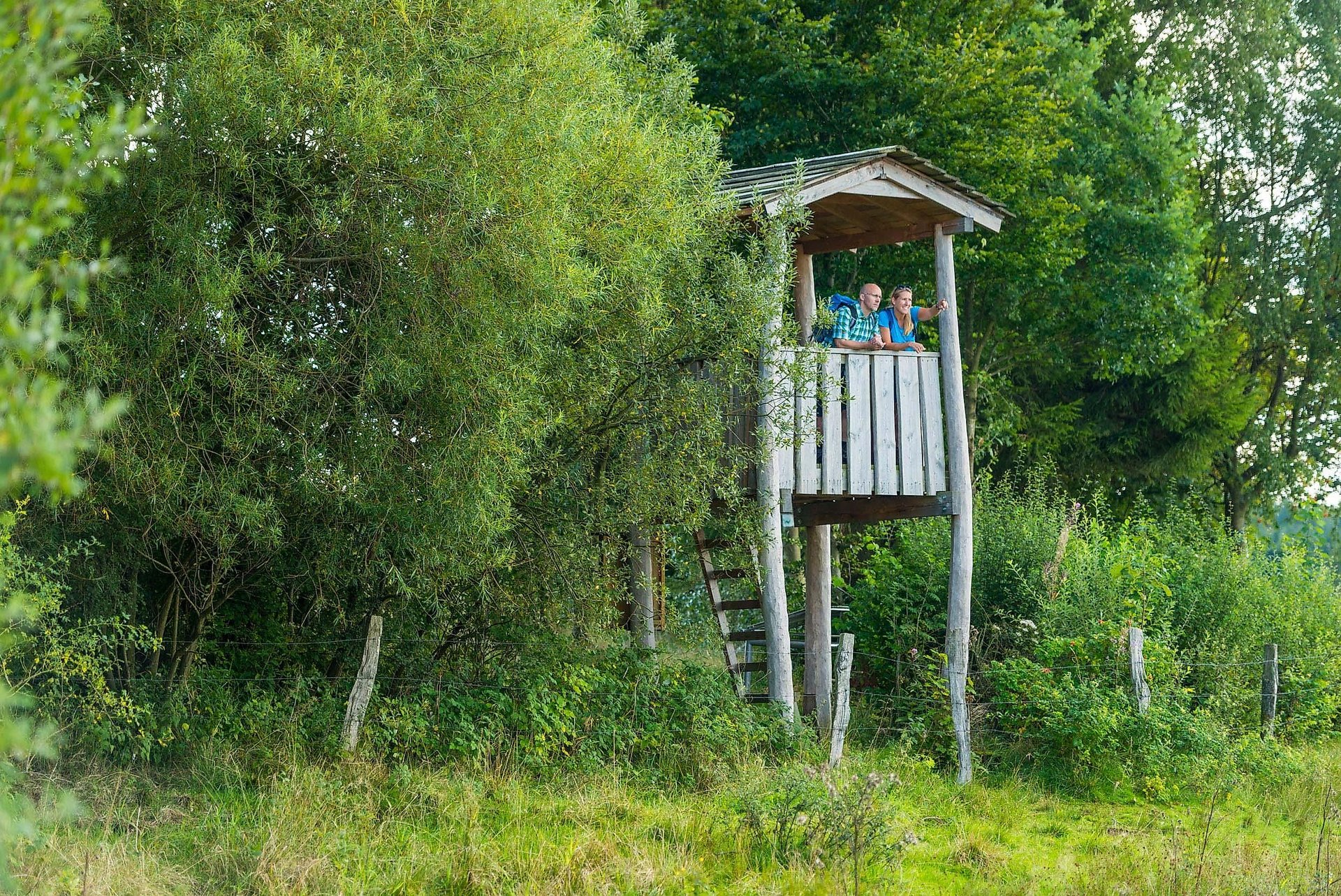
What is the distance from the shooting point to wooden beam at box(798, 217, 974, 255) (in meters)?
12.6

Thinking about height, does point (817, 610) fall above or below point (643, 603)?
below

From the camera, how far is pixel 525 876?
24.4 feet

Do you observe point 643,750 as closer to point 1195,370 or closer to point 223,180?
point 223,180

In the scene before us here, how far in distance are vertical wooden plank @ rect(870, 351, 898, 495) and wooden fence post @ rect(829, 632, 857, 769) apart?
151 centimetres

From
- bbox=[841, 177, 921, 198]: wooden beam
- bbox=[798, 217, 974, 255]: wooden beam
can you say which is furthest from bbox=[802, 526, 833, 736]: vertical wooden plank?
bbox=[841, 177, 921, 198]: wooden beam

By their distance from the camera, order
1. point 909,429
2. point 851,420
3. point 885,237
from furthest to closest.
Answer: point 885,237 < point 909,429 < point 851,420

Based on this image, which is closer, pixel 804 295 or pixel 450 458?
pixel 450 458

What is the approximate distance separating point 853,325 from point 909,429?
3.62 feet

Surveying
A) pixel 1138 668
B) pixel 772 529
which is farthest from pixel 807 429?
pixel 1138 668

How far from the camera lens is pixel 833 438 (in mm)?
11633

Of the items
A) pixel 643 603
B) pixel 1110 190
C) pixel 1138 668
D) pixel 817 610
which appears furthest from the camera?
pixel 1110 190

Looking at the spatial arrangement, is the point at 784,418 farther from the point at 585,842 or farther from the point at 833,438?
the point at 585,842

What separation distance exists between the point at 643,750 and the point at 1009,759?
3738 mm

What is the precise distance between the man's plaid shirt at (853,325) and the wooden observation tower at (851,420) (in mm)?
235
